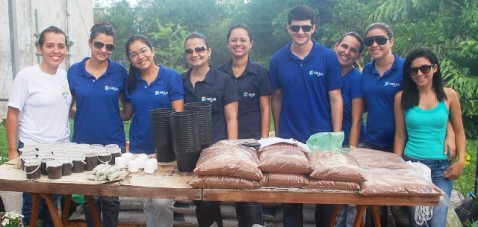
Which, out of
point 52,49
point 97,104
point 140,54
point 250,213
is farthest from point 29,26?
point 250,213

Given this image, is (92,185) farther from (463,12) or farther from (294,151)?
(463,12)

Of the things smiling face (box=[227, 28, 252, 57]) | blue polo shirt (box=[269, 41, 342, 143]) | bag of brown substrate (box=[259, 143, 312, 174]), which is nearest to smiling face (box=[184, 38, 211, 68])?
smiling face (box=[227, 28, 252, 57])

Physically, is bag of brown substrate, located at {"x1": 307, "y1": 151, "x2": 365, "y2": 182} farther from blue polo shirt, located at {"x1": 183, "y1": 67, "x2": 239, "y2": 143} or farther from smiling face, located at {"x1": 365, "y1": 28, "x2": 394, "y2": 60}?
smiling face, located at {"x1": 365, "y1": 28, "x2": 394, "y2": 60}

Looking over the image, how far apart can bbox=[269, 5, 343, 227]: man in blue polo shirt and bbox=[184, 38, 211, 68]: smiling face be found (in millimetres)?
663

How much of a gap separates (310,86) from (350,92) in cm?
38

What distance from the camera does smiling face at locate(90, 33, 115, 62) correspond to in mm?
3447

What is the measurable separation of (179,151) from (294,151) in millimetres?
738

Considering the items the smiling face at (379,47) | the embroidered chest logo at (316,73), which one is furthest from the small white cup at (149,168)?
the smiling face at (379,47)

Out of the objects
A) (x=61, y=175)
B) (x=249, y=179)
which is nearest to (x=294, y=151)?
(x=249, y=179)

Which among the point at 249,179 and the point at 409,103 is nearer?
the point at 249,179

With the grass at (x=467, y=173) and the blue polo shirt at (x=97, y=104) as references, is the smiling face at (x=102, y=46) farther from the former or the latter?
the grass at (x=467, y=173)

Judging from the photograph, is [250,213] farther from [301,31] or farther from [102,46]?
[102,46]

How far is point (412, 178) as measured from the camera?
104 inches

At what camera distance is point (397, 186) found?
2525 mm
